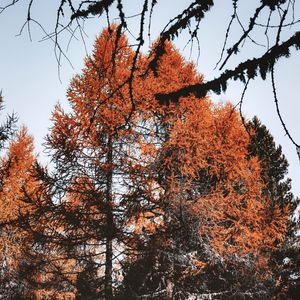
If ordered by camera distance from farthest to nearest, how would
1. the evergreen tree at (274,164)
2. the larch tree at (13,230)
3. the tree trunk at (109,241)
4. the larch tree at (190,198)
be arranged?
the evergreen tree at (274,164) → the larch tree at (13,230) → the larch tree at (190,198) → the tree trunk at (109,241)

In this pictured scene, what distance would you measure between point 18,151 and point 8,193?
2.51 metres

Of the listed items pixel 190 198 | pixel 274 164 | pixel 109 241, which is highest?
pixel 274 164

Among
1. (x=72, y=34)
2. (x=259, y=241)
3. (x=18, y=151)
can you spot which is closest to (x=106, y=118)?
(x=259, y=241)

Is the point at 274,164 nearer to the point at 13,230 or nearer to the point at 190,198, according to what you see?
the point at 190,198

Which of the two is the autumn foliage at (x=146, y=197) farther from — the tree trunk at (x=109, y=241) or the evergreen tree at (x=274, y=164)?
the evergreen tree at (x=274, y=164)

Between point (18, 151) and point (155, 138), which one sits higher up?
point (18, 151)

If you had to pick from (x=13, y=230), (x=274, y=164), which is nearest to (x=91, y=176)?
(x=13, y=230)

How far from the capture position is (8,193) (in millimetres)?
13031

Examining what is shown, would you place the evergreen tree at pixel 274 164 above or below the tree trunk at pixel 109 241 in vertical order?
above

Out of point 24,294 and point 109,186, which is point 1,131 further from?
point 24,294

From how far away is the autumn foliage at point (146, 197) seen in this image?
23.3 ft

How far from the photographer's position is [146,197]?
7312 millimetres

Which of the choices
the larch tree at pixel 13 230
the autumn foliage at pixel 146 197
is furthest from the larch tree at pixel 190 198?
the larch tree at pixel 13 230

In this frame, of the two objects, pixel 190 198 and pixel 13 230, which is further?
pixel 13 230
